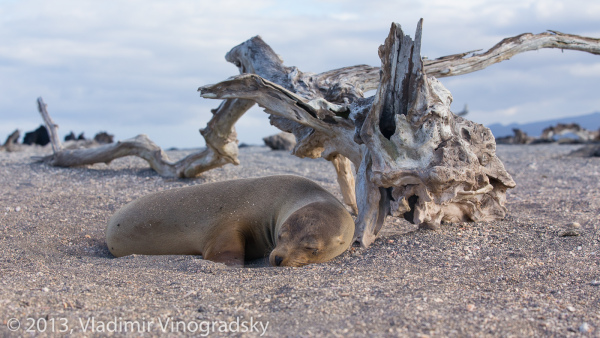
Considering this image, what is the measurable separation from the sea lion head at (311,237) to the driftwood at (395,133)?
0.27 m

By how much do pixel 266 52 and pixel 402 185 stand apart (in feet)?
11.2

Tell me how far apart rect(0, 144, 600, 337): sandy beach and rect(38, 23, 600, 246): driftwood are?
302 mm

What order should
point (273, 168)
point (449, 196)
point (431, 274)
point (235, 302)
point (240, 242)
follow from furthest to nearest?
point (273, 168) < point (240, 242) < point (449, 196) < point (431, 274) < point (235, 302)

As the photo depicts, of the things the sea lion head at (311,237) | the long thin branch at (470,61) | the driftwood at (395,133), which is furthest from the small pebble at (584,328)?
the long thin branch at (470,61)

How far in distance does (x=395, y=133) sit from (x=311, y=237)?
1.23 meters

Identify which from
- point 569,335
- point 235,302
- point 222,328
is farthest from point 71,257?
point 569,335

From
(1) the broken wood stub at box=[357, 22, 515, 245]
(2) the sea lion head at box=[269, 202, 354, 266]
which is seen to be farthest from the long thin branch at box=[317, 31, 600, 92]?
(2) the sea lion head at box=[269, 202, 354, 266]

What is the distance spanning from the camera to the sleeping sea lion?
5.43 metres

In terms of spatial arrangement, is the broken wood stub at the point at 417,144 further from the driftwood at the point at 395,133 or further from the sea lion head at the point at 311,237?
the sea lion head at the point at 311,237

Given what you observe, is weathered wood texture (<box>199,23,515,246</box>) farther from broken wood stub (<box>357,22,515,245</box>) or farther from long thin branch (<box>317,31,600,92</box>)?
long thin branch (<box>317,31,600,92</box>)

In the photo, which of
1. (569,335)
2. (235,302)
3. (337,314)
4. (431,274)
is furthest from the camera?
(431,274)

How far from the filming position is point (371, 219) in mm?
5312

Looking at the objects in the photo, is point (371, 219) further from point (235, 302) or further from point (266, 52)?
point (266, 52)

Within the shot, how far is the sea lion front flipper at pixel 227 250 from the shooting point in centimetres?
522
